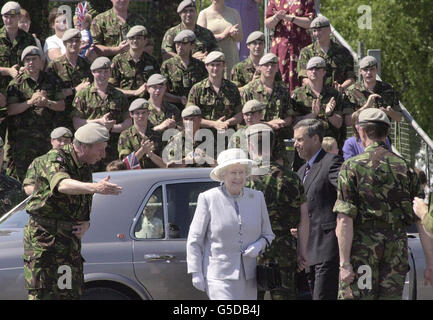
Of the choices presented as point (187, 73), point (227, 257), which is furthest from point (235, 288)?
point (187, 73)

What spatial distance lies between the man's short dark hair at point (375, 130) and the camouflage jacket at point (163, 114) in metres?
4.58

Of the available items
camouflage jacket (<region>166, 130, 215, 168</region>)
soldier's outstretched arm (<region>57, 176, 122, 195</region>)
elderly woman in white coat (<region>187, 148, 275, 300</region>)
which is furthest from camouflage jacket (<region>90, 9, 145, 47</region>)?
elderly woman in white coat (<region>187, 148, 275, 300</region>)

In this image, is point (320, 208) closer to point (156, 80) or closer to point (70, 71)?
point (156, 80)

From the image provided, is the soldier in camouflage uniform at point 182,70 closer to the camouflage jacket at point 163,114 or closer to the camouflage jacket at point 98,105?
the camouflage jacket at point 163,114

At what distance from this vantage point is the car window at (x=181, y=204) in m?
8.87

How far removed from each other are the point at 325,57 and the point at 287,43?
107cm

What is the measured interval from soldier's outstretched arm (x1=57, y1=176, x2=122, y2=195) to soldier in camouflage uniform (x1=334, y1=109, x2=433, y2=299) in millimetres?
1620

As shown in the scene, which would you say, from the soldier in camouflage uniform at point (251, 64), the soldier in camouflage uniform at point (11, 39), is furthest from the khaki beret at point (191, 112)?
the soldier in camouflage uniform at point (11, 39)

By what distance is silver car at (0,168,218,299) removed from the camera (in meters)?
8.63

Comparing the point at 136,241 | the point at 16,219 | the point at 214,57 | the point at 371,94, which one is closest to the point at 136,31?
the point at 214,57

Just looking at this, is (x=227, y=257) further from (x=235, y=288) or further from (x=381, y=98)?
(x=381, y=98)

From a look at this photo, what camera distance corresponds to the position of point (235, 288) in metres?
7.72

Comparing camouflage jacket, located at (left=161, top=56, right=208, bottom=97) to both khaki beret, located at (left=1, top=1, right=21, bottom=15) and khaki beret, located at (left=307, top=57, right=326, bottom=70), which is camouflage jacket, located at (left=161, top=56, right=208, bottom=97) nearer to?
khaki beret, located at (left=307, top=57, right=326, bottom=70)
